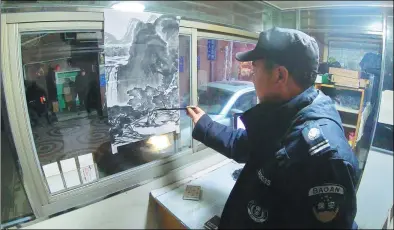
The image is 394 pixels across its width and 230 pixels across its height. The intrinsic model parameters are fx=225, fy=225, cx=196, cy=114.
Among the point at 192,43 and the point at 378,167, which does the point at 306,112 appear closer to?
the point at 192,43

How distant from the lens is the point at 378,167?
976 millimetres

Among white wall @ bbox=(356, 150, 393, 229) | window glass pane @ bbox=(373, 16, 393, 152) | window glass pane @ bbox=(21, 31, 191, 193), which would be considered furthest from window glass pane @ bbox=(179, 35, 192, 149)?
white wall @ bbox=(356, 150, 393, 229)

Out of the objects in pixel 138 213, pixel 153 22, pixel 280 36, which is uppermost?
pixel 153 22

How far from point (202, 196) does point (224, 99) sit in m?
0.51

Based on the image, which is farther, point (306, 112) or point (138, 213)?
point (138, 213)

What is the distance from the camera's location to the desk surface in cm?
79

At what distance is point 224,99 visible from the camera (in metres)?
0.72

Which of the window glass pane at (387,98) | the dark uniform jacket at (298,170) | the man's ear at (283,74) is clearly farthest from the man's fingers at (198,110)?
the window glass pane at (387,98)

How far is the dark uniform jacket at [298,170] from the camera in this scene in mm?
385

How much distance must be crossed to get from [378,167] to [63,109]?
4.35 ft

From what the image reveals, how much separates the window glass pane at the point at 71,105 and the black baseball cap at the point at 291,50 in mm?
498

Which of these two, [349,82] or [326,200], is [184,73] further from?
[326,200]

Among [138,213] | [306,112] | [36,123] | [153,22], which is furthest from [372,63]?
[138,213]

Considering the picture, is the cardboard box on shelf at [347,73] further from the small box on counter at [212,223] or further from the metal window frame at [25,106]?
the small box on counter at [212,223]
